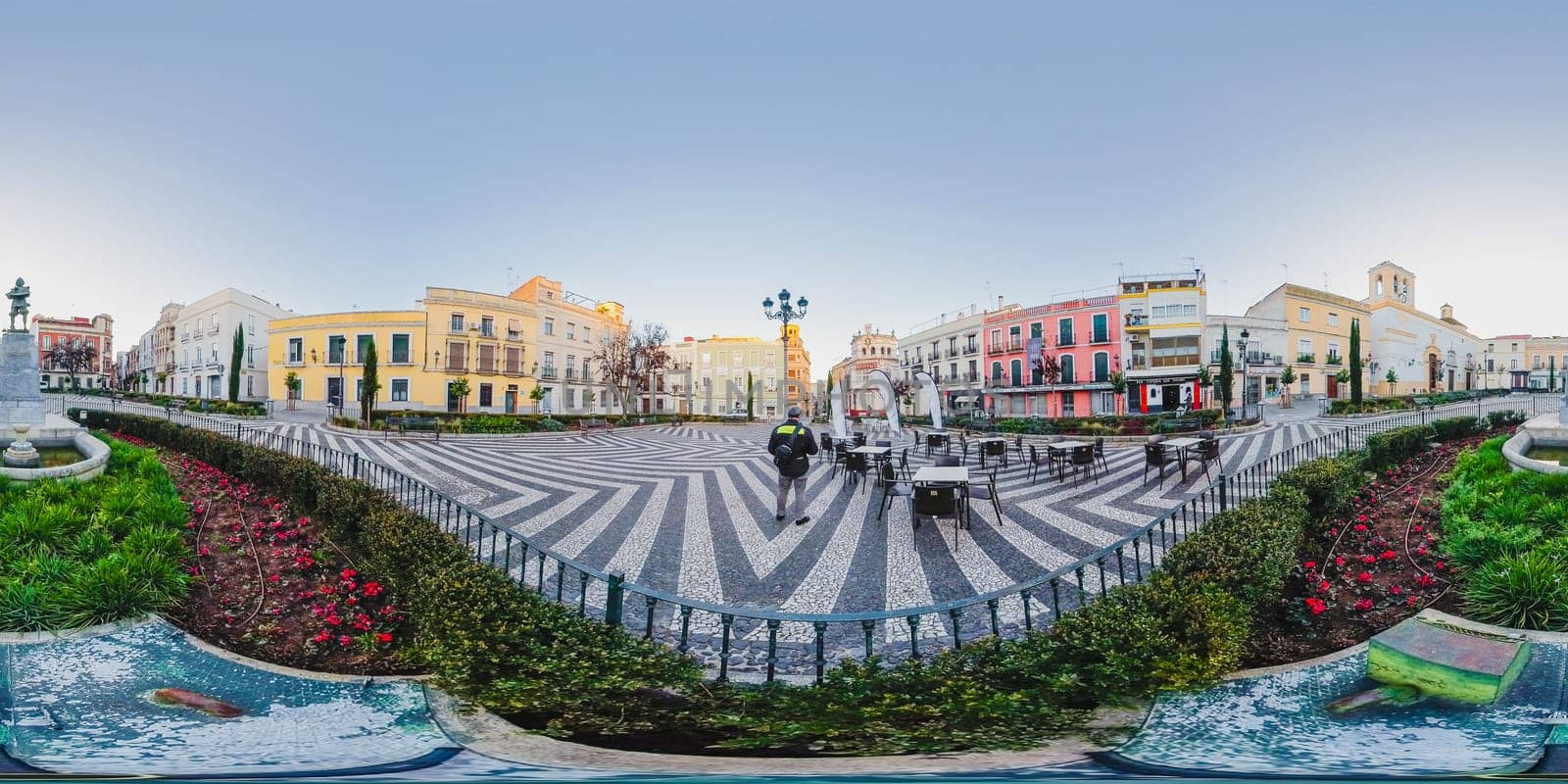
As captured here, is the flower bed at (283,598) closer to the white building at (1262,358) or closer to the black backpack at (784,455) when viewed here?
the black backpack at (784,455)

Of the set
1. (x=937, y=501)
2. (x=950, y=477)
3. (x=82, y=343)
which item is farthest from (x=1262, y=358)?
(x=82, y=343)

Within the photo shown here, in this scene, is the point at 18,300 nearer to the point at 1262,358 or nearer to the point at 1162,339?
the point at 1162,339

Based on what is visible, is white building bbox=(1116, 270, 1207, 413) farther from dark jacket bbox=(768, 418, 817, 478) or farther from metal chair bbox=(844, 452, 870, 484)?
dark jacket bbox=(768, 418, 817, 478)

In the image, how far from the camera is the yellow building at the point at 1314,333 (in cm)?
3161

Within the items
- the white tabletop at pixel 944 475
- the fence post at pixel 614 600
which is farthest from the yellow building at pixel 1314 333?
the fence post at pixel 614 600

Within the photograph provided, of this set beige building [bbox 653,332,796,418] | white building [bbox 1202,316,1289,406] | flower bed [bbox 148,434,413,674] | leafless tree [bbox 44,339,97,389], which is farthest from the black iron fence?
leafless tree [bbox 44,339,97,389]

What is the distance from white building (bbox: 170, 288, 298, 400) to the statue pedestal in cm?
2626

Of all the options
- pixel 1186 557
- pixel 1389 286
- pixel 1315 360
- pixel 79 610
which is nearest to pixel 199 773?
pixel 79 610

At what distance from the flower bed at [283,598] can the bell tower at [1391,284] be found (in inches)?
1884

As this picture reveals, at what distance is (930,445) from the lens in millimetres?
12945

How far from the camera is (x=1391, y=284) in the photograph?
34.2 m

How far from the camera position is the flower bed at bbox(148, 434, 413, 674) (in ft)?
10.3

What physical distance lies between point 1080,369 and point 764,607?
104ft

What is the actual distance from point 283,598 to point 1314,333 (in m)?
43.3
